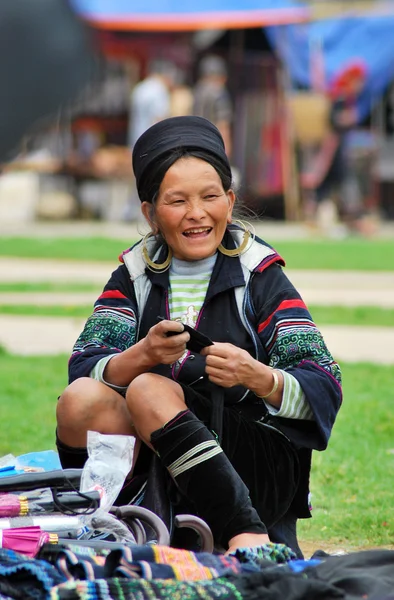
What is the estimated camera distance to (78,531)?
279cm

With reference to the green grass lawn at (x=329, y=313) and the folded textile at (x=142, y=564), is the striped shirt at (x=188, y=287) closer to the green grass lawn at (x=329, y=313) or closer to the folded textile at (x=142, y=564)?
the folded textile at (x=142, y=564)

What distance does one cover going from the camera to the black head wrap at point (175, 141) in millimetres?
3064

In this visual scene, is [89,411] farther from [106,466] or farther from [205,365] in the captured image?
[205,365]

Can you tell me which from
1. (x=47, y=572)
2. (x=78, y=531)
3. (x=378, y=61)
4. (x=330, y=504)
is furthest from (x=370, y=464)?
(x=378, y=61)

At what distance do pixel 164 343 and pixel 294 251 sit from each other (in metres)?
10.1

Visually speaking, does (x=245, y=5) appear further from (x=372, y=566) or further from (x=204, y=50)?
(x=372, y=566)

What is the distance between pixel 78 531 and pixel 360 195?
15.5m

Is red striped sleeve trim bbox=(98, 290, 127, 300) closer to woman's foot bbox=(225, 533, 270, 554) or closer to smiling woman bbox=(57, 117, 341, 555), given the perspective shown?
smiling woman bbox=(57, 117, 341, 555)

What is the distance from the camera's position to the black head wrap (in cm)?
306

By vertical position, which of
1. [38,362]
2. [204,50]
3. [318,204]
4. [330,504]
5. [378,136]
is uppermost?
[204,50]

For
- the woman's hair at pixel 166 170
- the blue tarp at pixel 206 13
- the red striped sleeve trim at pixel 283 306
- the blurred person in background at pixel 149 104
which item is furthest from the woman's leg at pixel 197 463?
the blue tarp at pixel 206 13

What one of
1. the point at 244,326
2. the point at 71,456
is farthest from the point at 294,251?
the point at 71,456

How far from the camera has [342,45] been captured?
1842cm

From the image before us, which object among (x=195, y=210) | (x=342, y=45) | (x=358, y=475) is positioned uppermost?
(x=342, y=45)
